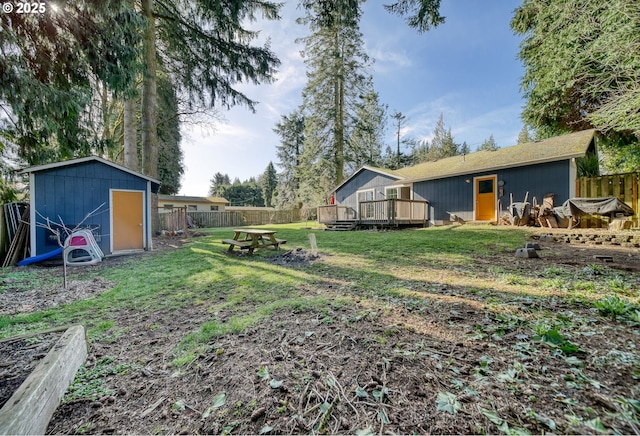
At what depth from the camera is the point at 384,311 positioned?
268cm

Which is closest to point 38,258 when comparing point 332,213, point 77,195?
point 77,195

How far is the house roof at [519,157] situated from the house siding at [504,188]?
31 centimetres

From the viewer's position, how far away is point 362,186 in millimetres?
15750

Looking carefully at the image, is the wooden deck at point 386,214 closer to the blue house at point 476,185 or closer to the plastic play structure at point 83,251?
the blue house at point 476,185

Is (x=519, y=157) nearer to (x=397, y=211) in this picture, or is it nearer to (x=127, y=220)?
(x=397, y=211)

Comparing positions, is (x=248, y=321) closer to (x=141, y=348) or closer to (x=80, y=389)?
(x=141, y=348)

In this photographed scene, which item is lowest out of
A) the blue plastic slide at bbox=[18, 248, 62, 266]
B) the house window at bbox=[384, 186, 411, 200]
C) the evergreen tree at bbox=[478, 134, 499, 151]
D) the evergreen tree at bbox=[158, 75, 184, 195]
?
the blue plastic slide at bbox=[18, 248, 62, 266]

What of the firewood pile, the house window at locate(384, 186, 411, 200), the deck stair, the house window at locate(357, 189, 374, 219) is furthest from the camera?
the house window at locate(384, 186, 411, 200)

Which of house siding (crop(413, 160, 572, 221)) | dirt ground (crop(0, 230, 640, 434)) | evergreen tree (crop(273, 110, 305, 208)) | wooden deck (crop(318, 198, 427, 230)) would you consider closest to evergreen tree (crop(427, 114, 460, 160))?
evergreen tree (crop(273, 110, 305, 208))

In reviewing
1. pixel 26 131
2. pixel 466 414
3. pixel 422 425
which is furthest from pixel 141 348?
pixel 26 131

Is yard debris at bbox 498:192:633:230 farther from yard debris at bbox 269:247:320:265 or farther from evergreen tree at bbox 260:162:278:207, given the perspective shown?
evergreen tree at bbox 260:162:278:207

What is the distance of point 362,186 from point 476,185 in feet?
21.0

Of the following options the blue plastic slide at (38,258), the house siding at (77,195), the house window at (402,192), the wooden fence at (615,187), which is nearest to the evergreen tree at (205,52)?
the house siding at (77,195)

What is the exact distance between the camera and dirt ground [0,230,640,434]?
1318 mm
